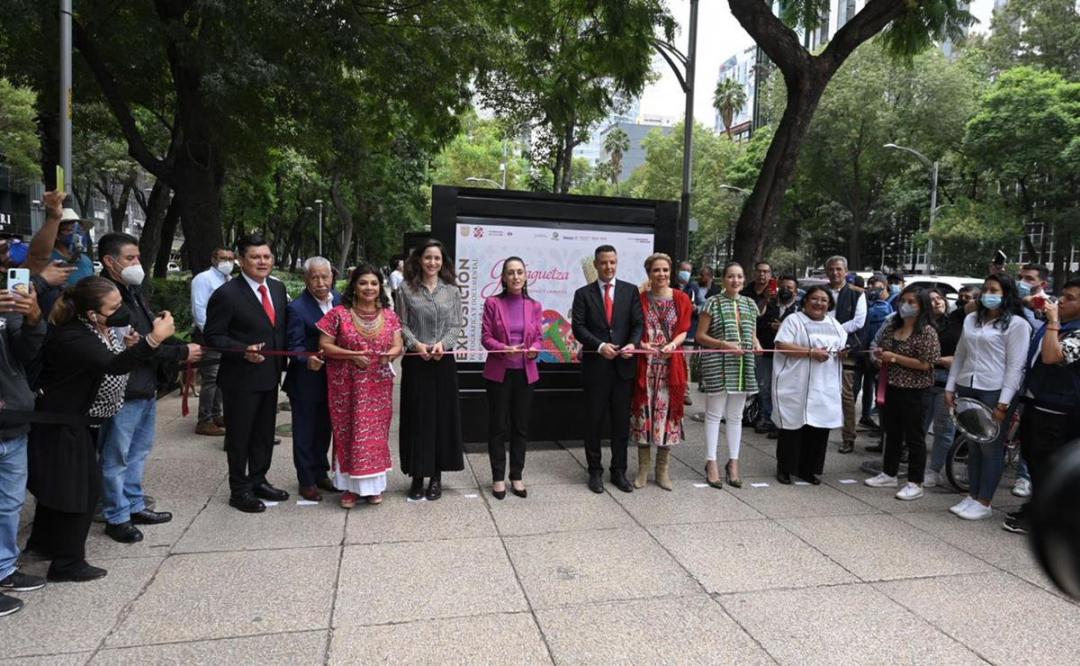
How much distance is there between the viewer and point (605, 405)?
18.4ft

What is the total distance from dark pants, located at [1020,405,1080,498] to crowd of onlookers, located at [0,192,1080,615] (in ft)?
0.05

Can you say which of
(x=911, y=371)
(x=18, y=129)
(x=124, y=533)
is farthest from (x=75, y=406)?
(x=18, y=129)

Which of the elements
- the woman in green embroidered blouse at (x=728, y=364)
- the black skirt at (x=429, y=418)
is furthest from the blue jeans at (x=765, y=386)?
the black skirt at (x=429, y=418)

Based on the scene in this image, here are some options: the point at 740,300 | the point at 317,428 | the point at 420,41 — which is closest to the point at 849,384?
the point at 740,300

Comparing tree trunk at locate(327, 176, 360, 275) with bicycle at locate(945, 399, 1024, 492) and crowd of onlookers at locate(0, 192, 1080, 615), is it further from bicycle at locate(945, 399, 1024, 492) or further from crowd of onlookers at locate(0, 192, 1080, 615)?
bicycle at locate(945, 399, 1024, 492)

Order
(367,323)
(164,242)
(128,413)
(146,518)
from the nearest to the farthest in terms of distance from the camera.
Answer: (128,413), (146,518), (367,323), (164,242)

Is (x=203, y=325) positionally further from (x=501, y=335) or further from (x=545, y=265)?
(x=545, y=265)

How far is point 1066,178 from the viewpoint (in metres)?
26.7

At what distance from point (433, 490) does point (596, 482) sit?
128 cm

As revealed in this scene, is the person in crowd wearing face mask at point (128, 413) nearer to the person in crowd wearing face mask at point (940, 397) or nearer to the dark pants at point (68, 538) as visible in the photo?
the dark pants at point (68, 538)

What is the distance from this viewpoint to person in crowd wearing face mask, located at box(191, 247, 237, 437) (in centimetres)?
643

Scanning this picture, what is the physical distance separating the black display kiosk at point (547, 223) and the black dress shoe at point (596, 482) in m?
1.30

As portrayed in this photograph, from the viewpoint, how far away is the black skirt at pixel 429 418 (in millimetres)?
5148

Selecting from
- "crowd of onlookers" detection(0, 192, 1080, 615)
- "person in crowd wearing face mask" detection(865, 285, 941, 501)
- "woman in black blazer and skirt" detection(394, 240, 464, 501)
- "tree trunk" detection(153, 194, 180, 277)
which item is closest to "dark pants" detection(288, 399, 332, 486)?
"crowd of onlookers" detection(0, 192, 1080, 615)
